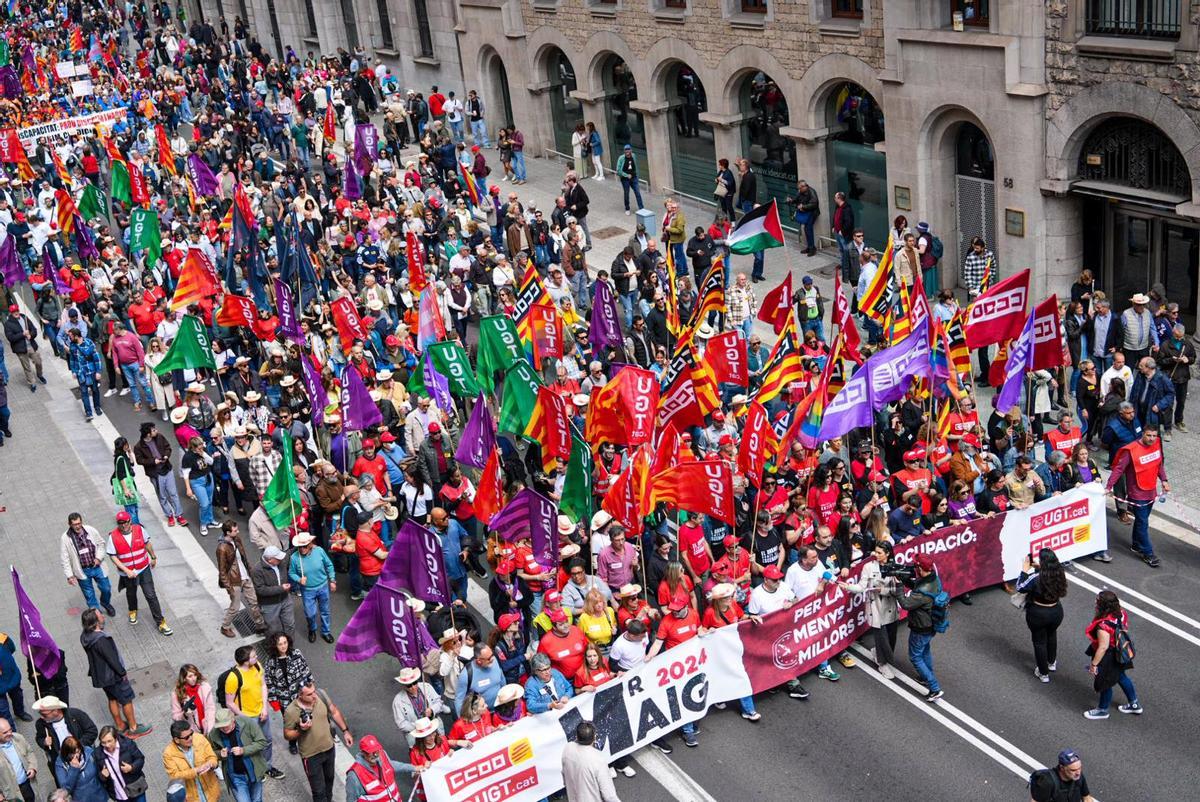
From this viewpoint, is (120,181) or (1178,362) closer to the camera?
(1178,362)

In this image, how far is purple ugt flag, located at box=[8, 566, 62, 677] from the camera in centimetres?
1534

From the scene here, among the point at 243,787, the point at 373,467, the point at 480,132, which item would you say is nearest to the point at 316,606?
the point at 373,467

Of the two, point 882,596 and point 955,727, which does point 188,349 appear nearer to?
point 882,596

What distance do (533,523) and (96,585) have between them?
659 centimetres

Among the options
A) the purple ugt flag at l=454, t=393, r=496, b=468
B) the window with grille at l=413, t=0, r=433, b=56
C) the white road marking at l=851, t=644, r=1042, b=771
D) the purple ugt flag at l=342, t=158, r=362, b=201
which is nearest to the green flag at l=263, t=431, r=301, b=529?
the purple ugt flag at l=454, t=393, r=496, b=468

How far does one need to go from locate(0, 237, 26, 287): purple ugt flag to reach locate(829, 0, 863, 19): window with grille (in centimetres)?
1700

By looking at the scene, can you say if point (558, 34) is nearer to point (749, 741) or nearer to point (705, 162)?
point (705, 162)

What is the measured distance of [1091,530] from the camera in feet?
56.1

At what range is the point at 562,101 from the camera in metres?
39.3

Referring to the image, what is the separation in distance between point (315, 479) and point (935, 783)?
362 inches

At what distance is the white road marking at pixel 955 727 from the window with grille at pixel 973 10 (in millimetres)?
13119

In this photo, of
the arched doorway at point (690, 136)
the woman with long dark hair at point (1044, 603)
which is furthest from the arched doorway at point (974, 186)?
the woman with long dark hair at point (1044, 603)

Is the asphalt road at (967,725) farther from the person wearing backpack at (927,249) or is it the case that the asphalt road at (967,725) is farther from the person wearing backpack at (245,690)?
the person wearing backpack at (927,249)

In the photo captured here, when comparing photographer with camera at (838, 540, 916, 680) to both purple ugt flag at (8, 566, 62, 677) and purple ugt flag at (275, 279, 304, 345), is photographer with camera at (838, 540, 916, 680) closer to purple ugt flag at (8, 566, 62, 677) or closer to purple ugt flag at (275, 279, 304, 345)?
purple ugt flag at (8, 566, 62, 677)
